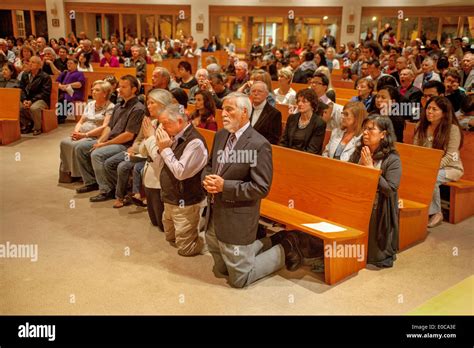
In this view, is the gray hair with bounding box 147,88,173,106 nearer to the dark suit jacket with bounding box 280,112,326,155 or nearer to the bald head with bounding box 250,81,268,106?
the bald head with bounding box 250,81,268,106

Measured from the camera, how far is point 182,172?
397 cm

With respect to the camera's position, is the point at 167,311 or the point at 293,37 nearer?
the point at 167,311

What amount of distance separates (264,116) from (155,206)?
1587 mm

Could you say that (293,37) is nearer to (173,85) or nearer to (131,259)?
(173,85)

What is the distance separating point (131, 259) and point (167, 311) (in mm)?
953

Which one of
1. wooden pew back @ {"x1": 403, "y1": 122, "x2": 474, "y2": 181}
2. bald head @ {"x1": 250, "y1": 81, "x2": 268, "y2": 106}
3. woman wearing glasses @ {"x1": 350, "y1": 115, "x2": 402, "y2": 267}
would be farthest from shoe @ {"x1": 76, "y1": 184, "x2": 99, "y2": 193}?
wooden pew back @ {"x1": 403, "y1": 122, "x2": 474, "y2": 181}

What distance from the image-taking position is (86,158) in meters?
5.83

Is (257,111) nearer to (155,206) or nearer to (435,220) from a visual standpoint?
(155,206)

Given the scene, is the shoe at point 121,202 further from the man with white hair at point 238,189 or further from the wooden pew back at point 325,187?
the man with white hair at point 238,189

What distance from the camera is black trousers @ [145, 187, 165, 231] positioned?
4.69 m

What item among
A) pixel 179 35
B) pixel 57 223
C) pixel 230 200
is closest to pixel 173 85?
pixel 57 223

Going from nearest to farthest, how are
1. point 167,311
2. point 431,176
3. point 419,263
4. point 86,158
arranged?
point 167,311 < point 419,263 < point 431,176 < point 86,158

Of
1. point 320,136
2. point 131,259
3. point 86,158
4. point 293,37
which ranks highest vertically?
point 293,37

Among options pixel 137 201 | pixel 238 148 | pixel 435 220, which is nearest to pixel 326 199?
pixel 238 148
